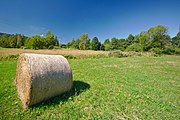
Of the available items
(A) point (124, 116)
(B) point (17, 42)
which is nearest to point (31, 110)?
(A) point (124, 116)

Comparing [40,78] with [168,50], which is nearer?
[40,78]

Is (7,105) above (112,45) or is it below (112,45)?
below

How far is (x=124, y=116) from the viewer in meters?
3.48

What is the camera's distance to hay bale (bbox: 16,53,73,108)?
3.52 metres

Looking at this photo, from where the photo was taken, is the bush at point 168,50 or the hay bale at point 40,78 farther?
the bush at point 168,50

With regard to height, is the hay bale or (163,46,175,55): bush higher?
(163,46,175,55): bush

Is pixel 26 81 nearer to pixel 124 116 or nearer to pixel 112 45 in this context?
pixel 124 116

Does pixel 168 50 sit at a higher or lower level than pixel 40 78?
higher

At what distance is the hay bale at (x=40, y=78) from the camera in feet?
11.6

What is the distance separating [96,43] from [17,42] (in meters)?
44.4

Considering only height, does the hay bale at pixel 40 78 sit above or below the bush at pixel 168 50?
below

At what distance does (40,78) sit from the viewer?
3637 millimetres

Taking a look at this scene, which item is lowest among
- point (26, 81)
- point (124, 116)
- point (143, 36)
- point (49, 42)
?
point (124, 116)

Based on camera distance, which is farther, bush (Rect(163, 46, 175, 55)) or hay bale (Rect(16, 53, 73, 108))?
bush (Rect(163, 46, 175, 55))
